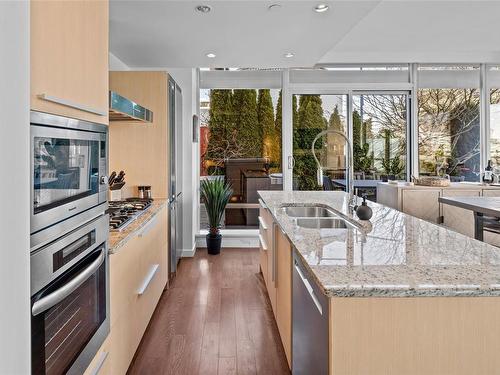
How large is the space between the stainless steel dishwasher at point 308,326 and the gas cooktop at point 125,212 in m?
1.08

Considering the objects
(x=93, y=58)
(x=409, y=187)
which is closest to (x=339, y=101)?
(x=409, y=187)

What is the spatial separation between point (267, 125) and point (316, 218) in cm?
322

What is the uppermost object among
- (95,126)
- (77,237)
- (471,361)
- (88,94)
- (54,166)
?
(88,94)

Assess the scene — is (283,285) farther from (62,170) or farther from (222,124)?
(222,124)

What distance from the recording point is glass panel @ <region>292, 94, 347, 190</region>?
17.9 ft

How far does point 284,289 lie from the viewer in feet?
7.12

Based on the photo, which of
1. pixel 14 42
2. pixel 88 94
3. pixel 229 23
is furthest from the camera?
pixel 229 23

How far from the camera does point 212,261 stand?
15.3ft

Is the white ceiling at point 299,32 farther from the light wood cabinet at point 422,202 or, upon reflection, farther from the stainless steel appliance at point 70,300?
the stainless steel appliance at point 70,300

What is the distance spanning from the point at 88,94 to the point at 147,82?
233 centimetres

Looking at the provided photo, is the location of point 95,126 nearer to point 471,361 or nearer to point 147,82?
point 471,361

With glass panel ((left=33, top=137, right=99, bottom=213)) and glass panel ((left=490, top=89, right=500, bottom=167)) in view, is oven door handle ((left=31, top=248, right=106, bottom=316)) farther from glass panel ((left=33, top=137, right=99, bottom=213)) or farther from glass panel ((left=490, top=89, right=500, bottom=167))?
glass panel ((left=490, top=89, right=500, bottom=167))

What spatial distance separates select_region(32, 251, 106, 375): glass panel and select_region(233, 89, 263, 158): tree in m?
3.99

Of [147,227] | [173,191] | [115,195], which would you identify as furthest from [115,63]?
[147,227]
